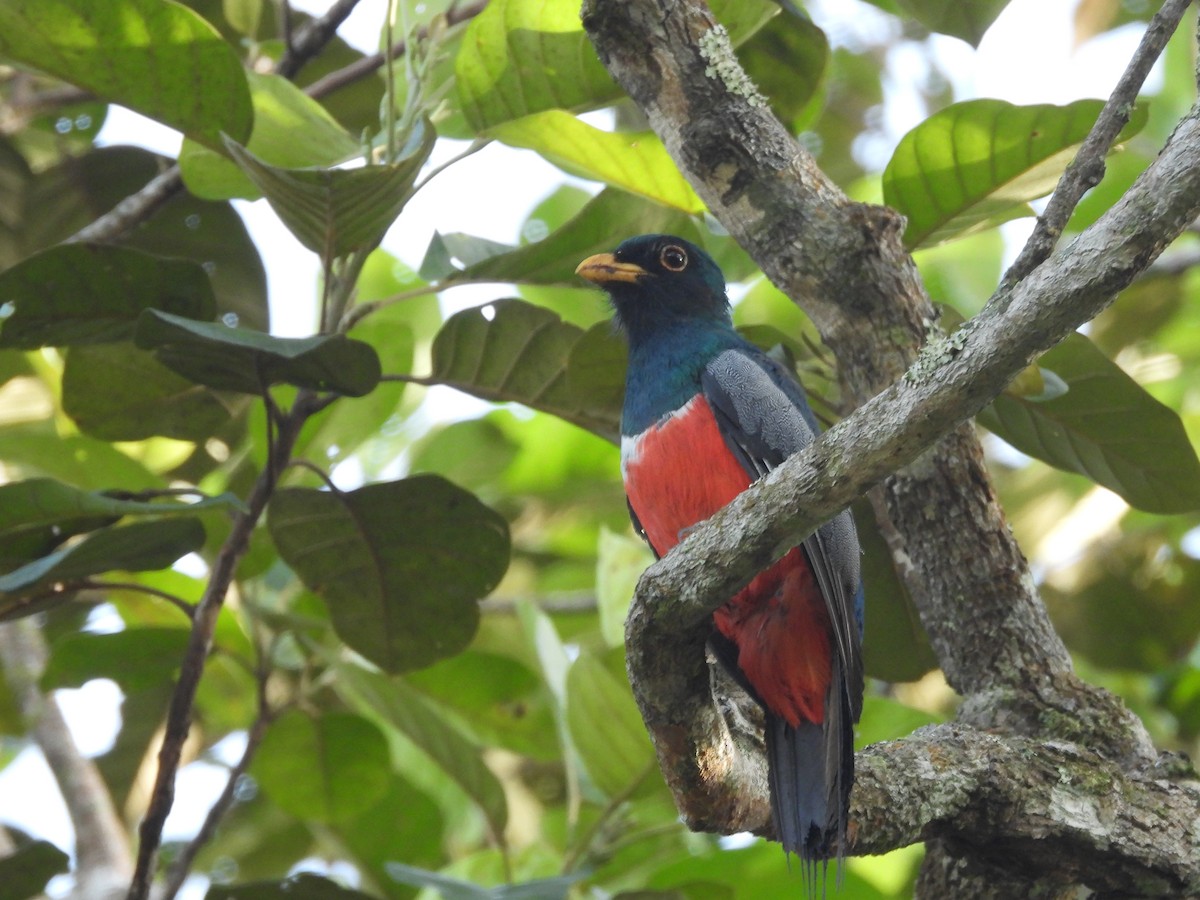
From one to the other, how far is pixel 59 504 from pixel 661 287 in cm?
180

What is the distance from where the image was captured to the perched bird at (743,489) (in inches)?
105

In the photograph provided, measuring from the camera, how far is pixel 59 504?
3084mm

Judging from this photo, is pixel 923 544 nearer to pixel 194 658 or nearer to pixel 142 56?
pixel 194 658

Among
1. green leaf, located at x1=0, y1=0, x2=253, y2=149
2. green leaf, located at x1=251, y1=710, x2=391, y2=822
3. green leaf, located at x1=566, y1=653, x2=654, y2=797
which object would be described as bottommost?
green leaf, located at x1=566, y1=653, x2=654, y2=797

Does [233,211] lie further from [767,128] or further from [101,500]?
[767,128]

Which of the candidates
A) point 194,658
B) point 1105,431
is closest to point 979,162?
point 1105,431

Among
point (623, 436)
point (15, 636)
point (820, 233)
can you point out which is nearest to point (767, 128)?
point (820, 233)

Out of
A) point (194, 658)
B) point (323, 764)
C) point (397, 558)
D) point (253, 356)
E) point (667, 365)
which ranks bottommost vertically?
point (194, 658)

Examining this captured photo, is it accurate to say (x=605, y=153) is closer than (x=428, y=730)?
Yes

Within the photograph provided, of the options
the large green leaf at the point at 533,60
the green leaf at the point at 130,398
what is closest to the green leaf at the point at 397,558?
the green leaf at the point at 130,398

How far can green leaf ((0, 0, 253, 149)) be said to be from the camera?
125 inches

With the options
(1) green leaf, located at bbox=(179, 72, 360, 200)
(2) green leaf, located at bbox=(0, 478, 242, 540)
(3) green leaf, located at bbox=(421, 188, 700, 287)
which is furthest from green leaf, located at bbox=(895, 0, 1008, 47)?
(2) green leaf, located at bbox=(0, 478, 242, 540)

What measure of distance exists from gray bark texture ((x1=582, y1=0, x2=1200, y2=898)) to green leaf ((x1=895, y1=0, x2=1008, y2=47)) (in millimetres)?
691

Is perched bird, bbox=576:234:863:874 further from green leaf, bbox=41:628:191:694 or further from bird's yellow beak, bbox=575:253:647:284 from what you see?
green leaf, bbox=41:628:191:694
